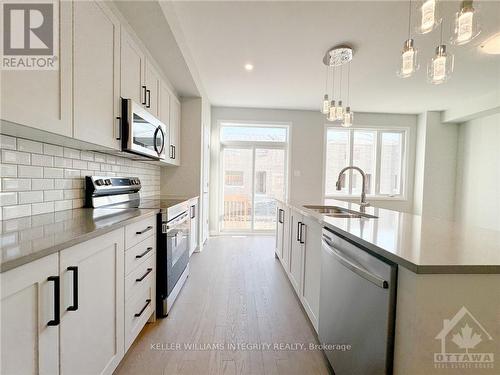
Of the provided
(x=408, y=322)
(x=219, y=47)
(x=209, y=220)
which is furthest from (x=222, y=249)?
(x=408, y=322)

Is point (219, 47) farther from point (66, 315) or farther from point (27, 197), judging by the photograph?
point (66, 315)

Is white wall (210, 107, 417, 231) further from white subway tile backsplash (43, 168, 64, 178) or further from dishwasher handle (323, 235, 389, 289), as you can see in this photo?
dishwasher handle (323, 235, 389, 289)

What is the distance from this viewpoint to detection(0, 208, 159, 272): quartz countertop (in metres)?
0.73

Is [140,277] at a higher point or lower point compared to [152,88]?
lower

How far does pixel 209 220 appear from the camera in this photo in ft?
16.0

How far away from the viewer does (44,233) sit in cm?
98

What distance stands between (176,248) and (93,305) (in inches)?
43.2

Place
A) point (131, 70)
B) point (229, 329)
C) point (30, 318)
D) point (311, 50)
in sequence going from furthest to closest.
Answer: point (311, 50), point (131, 70), point (229, 329), point (30, 318)

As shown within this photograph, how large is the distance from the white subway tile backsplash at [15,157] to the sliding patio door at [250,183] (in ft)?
12.3

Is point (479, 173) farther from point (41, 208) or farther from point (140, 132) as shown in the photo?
point (41, 208)

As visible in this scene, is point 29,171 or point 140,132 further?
point 140,132

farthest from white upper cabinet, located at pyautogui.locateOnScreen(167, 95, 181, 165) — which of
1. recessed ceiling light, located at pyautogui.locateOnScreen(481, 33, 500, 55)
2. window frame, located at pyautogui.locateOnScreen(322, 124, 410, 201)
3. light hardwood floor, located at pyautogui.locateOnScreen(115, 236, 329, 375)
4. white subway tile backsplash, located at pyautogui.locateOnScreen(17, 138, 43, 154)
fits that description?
recessed ceiling light, located at pyautogui.locateOnScreen(481, 33, 500, 55)

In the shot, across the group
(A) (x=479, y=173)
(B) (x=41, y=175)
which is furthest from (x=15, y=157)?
(A) (x=479, y=173)

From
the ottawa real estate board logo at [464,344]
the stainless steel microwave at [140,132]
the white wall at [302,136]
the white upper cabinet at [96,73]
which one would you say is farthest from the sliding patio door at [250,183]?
the ottawa real estate board logo at [464,344]
